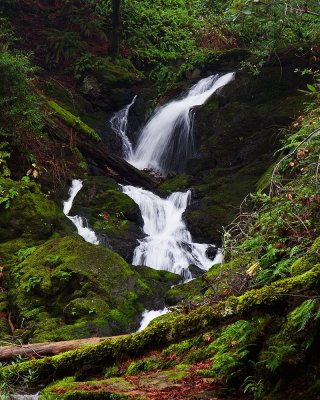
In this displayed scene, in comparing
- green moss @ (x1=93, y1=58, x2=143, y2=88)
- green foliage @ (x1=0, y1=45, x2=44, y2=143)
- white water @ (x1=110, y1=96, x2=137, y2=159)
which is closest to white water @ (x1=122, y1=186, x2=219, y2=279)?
green foliage @ (x1=0, y1=45, x2=44, y2=143)

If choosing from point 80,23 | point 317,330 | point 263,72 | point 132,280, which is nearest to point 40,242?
point 132,280

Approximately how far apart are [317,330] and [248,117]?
47.3ft

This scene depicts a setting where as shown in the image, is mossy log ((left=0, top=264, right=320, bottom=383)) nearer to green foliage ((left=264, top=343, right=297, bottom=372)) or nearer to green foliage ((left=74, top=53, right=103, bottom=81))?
green foliage ((left=264, top=343, right=297, bottom=372))

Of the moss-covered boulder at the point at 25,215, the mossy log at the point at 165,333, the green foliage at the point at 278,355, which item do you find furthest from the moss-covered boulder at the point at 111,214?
the green foliage at the point at 278,355

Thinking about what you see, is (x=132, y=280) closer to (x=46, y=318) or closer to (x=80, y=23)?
(x=46, y=318)

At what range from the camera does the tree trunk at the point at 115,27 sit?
20516 mm

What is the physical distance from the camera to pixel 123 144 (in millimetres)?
19219

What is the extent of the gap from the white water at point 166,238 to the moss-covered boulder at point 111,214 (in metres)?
0.34

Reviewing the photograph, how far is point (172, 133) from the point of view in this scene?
18.2 metres

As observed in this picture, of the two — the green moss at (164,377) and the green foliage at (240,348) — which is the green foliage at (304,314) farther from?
the green moss at (164,377)

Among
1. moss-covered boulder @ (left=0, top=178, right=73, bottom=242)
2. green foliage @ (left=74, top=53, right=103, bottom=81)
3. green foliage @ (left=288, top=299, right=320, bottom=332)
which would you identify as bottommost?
green foliage @ (left=288, top=299, right=320, bottom=332)

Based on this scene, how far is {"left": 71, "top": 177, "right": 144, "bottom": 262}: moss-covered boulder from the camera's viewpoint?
12.3 m

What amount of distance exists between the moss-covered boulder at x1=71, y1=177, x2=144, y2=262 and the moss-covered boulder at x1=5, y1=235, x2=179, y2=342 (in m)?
1.98

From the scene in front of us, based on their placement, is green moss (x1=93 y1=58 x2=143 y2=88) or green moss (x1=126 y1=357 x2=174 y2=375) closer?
green moss (x1=126 y1=357 x2=174 y2=375)
